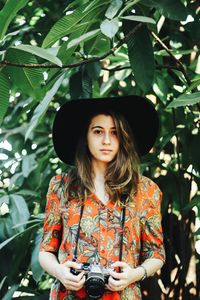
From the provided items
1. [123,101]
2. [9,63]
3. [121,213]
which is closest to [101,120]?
[123,101]

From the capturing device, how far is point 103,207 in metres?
1.55

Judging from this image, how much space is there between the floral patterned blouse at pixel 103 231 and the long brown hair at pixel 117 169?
0.08 ft

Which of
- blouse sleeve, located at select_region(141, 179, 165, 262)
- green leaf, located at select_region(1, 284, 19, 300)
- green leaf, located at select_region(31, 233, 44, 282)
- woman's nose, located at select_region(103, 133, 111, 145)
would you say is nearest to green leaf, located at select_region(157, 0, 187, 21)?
woman's nose, located at select_region(103, 133, 111, 145)

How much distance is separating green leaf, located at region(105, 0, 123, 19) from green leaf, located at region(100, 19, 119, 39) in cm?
3

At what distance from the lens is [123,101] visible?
166 cm

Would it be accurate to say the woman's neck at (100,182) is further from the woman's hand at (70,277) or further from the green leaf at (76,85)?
the green leaf at (76,85)

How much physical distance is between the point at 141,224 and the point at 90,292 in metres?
0.26

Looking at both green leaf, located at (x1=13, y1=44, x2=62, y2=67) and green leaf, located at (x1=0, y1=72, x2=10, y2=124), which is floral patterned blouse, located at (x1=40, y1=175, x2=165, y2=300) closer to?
green leaf, located at (x1=0, y1=72, x2=10, y2=124)

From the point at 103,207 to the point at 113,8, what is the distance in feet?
1.61

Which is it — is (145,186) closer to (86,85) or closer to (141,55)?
(141,55)

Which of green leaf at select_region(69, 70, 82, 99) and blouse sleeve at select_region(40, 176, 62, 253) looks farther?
green leaf at select_region(69, 70, 82, 99)

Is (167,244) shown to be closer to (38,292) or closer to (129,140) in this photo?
(38,292)

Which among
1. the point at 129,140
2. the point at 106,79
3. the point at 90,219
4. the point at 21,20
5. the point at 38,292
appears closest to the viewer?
the point at 90,219

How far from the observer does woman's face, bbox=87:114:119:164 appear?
62.3 inches
